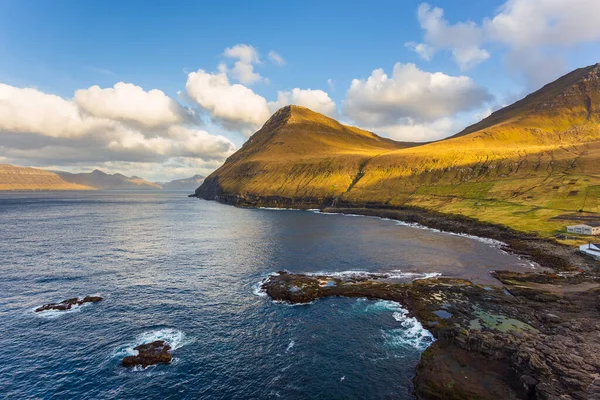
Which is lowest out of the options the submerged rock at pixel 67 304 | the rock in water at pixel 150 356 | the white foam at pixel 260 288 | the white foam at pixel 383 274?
the rock in water at pixel 150 356

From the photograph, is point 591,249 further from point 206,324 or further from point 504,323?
point 206,324

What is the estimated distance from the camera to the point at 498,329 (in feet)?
157

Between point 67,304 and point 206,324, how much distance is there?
2996 centimetres

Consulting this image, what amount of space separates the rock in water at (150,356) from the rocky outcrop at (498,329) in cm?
2522

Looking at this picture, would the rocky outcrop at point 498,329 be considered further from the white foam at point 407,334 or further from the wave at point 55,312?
the wave at point 55,312

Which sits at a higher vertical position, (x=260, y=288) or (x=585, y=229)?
(x=585, y=229)

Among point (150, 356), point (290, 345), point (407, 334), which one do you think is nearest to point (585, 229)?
point (407, 334)

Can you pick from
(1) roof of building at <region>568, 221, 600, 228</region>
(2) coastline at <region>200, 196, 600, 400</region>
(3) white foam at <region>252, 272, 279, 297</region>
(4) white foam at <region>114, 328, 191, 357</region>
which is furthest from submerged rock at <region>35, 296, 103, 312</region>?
(1) roof of building at <region>568, 221, 600, 228</region>

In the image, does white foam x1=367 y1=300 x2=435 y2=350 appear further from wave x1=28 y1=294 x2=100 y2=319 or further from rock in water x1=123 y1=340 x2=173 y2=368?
wave x1=28 y1=294 x2=100 y2=319

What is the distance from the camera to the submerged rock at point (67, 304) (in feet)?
189

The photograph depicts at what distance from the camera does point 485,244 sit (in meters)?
109

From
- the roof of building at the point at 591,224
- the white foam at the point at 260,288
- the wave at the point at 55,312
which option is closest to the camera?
the wave at the point at 55,312

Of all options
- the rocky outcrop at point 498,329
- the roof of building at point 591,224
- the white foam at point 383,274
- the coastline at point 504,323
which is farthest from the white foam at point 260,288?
the roof of building at point 591,224

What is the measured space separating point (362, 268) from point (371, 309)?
26.1m
